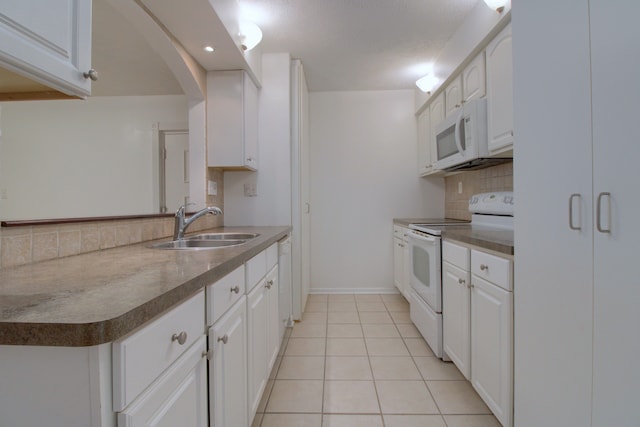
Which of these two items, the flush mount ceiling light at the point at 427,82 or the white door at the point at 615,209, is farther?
the flush mount ceiling light at the point at 427,82

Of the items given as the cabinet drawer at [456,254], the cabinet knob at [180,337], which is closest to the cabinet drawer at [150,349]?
the cabinet knob at [180,337]

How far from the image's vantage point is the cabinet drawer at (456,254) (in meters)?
1.63

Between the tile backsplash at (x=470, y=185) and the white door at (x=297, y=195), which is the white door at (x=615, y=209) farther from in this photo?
the white door at (x=297, y=195)

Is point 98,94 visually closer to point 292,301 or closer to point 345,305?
point 292,301

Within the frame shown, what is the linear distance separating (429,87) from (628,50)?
2.46 meters

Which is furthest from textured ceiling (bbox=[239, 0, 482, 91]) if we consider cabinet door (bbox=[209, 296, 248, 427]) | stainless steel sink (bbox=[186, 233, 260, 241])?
cabinet door (bbox=[209, 296, 248, 427])

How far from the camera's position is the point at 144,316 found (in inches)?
21.7

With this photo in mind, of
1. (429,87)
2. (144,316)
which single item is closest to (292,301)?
(144,316)

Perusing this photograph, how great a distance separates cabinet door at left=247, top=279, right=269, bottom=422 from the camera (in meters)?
1.28

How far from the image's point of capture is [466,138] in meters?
2.19

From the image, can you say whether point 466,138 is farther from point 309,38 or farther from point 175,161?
point 175,161

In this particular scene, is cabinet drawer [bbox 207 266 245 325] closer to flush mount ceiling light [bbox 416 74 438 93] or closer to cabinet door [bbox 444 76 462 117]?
cabinet door [bbox 444 76 462 117]

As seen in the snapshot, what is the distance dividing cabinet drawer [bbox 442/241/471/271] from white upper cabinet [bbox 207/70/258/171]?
60.8 inches

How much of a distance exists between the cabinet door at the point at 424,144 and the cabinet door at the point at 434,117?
0.09 m
